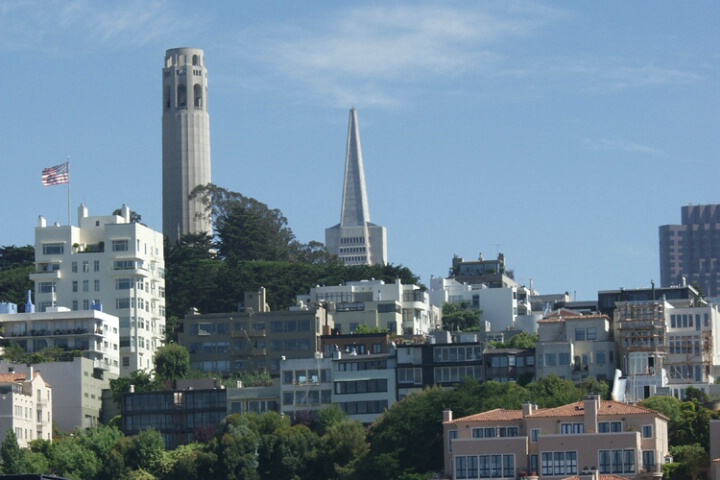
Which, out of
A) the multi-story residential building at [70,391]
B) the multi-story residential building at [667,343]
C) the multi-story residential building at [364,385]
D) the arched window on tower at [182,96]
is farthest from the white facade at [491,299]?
the arched window on tower at [182,96]

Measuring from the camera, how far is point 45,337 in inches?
5202

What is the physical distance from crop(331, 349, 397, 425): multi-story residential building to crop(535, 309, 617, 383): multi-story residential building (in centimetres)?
911

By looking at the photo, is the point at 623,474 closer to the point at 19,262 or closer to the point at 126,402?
the point at 126,402

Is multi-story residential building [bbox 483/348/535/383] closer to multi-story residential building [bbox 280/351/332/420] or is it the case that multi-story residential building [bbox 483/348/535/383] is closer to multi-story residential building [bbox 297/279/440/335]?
multi-story residential building [bbox 280/351/332/420]

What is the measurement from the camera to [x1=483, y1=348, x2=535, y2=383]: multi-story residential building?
117875mm

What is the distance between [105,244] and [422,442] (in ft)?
135

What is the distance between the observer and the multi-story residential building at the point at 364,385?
119500 mm

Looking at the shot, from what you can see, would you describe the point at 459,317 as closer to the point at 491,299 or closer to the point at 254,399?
the point at 491,299

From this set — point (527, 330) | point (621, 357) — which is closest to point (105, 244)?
point (527, 330)

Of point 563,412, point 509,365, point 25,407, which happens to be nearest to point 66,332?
point 25,407

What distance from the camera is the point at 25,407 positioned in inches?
4621

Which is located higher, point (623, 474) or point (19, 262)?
point (19, 262)

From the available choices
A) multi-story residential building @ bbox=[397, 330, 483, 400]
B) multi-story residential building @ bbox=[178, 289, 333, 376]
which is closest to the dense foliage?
multi-story residential building @ bbox=[178, 289, 333, 376]

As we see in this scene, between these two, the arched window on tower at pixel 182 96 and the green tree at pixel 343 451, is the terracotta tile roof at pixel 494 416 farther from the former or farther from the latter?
the arched window on tower at pixel 182 96
